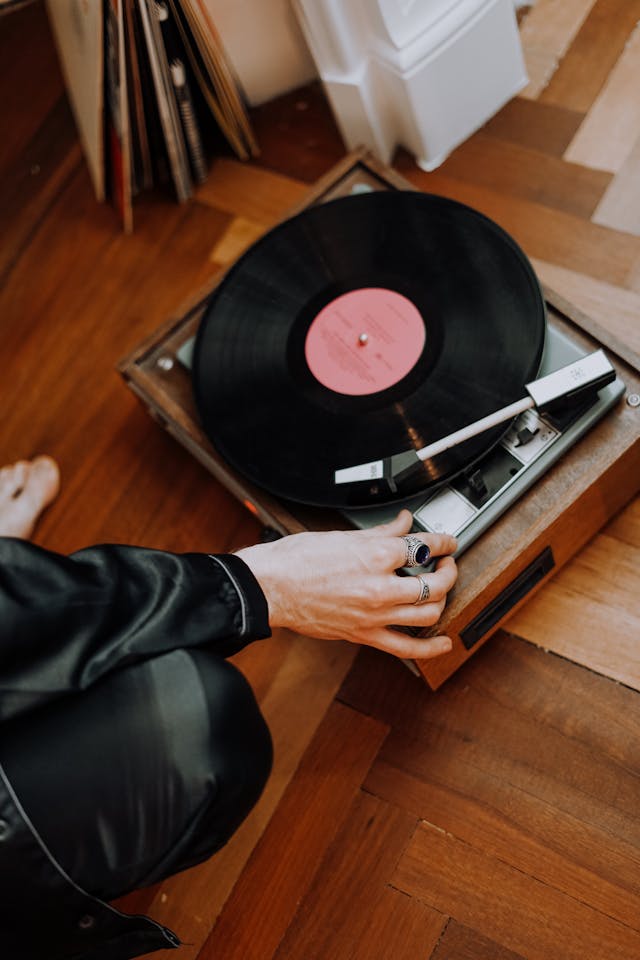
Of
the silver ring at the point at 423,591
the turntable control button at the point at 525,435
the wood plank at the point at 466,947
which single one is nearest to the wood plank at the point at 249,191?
the turntable control button at the point at 525,435

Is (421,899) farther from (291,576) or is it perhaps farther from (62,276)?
(62,276)

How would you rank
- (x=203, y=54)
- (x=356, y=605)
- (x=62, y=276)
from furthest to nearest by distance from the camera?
1. (x=62, y=276)
2. (x=203, y=54)
3. (x=356, y=605)

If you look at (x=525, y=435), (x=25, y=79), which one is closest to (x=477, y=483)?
(x=525, y=435)

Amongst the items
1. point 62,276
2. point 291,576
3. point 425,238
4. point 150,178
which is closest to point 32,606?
point 291,576

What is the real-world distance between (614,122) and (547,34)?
216mm

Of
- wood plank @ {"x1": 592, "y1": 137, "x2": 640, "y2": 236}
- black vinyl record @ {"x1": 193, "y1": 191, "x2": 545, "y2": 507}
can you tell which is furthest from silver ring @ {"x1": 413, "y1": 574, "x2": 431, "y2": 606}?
wood plank @ {"x1": 592, "y1": 137, "x2": 640, "y2": 236}

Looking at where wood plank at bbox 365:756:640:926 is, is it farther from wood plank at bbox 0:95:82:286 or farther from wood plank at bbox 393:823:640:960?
wood plank at bbox 0:95:82:286

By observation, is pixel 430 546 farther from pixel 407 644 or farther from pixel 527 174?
pixel 527 174

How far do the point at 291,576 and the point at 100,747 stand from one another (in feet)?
0.83

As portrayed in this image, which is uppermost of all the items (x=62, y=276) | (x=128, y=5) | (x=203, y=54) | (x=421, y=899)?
(x=128, y=5)

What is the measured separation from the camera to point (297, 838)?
1.10m

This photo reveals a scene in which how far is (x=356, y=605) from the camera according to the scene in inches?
36.9

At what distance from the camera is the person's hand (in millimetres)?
932

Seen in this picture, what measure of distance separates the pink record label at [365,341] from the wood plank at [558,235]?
0.36 metres
